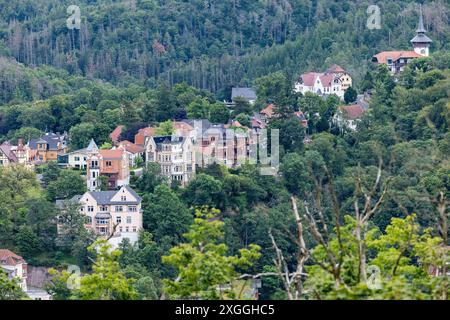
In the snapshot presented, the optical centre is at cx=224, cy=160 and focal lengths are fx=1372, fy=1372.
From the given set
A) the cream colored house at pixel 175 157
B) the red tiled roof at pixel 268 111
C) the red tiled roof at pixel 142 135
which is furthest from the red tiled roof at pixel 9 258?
the red tiled roof at pixel 268 111

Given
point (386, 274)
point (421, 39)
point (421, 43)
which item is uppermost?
point (386, 274)

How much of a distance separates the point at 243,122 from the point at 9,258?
1136 cm

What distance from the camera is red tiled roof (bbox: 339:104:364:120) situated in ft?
143

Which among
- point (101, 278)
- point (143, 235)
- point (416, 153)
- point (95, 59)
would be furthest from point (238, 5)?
point (101, 278)

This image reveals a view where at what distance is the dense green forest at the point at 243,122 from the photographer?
13.9 m

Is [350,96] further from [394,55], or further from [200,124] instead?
[200,124]

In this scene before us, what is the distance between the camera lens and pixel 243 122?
4181 cm

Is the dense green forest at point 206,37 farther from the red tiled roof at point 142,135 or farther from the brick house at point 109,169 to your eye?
the brick house at point 109,169

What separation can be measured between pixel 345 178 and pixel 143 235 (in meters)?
7.03

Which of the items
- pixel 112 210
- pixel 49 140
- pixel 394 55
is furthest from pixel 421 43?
pixel 112 210

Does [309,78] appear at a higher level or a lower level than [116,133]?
higher

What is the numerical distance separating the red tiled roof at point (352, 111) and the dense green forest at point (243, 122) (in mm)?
518

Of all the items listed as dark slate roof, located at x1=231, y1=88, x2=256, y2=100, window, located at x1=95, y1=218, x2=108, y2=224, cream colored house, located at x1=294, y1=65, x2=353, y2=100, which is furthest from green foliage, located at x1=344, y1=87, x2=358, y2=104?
window, located at x1=95, y1=218, x2=108, y2=224

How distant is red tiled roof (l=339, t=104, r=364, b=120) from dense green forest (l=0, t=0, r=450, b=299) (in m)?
0.52
